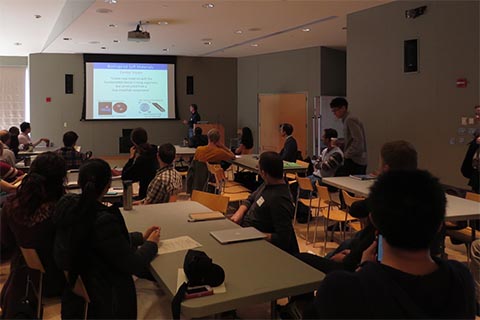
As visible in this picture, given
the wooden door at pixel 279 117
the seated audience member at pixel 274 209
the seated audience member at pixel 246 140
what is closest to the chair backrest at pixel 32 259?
the seated audience member at pixel 274 209

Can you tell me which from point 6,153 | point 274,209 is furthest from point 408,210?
point 6,153

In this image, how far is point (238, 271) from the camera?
200cm

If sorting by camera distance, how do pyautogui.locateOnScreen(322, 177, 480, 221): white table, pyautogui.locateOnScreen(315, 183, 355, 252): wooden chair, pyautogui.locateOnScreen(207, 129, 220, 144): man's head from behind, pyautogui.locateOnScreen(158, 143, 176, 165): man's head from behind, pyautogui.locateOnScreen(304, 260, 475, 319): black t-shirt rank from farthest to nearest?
1. pyautogui.locateOnScreen(207, 129, 220, 144): man's head from behind
2. pyautogui.locateOnScreen(315, 183, 355, 252): wooden chair
3. pyautogui.locateOnScreen(158, 143, 176, 165): man's head from behind
4. pyautogui.locateOnScreen(322, 177, 480, 221): white table
5. pyautogui.locateOnScreen(304, 260, 475, 319): black t-shirt

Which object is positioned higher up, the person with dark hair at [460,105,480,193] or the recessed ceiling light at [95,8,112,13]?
the recessed ceiling light at [95,8,112,13]

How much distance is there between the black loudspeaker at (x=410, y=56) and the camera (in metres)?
5.84

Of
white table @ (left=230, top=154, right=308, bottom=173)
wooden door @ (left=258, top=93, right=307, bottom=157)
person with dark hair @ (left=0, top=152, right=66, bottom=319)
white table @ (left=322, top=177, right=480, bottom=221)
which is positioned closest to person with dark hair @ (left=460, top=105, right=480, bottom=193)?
white table @ (left=322, top=177, right=480, bottom=221)

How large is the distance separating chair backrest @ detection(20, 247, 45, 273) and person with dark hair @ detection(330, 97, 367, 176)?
409 cm

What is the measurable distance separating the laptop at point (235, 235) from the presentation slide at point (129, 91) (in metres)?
10.2

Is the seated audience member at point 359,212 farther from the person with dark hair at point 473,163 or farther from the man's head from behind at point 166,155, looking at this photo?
the person with dark hair at point 473,163

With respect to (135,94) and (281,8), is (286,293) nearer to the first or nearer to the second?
(281,8)

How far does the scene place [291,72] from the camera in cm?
1087

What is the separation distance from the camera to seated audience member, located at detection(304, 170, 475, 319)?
1.02 meters

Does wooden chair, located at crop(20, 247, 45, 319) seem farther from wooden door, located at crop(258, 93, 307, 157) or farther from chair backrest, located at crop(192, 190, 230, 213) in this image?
wooden door, located at crop(258, 93, 307, 157)

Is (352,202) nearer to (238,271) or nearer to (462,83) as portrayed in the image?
(238,271)
